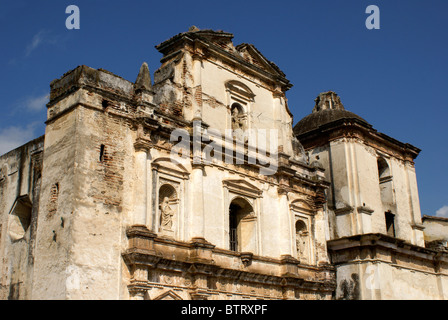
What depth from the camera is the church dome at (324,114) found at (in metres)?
24.9

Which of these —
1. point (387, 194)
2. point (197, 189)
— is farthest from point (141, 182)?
point (387, 194)

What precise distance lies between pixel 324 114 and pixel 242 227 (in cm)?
884

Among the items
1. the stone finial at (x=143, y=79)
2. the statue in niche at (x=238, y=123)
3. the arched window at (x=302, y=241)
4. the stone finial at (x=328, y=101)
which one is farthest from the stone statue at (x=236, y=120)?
the stone finial at (x=328, y=101)

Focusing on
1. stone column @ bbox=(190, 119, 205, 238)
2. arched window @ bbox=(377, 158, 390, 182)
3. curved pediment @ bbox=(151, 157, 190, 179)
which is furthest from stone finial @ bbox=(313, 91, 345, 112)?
curved pediment @ bbox=(151, 157, 190, 179)

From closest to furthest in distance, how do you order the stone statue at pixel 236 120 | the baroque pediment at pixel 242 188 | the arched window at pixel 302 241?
the baroque pediment at pixel 242 188 < the stone statue at pixel 236 120 < the arched window at pixel 302 241

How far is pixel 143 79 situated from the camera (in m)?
16.5

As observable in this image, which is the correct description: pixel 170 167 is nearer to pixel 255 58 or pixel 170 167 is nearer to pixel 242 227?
pixel 242 227

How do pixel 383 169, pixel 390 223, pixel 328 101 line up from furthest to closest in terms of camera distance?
pixel 328 101
pixel 383 169
pixel 390 223

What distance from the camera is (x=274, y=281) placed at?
18.0 meters

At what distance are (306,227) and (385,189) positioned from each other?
589 cm

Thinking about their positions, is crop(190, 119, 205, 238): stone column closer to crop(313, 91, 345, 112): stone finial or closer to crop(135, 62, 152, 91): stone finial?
crop(135, 62, 152, 91): stone finial

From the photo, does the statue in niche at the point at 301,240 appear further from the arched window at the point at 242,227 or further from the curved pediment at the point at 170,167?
the curved pediment at the point at 170,167
